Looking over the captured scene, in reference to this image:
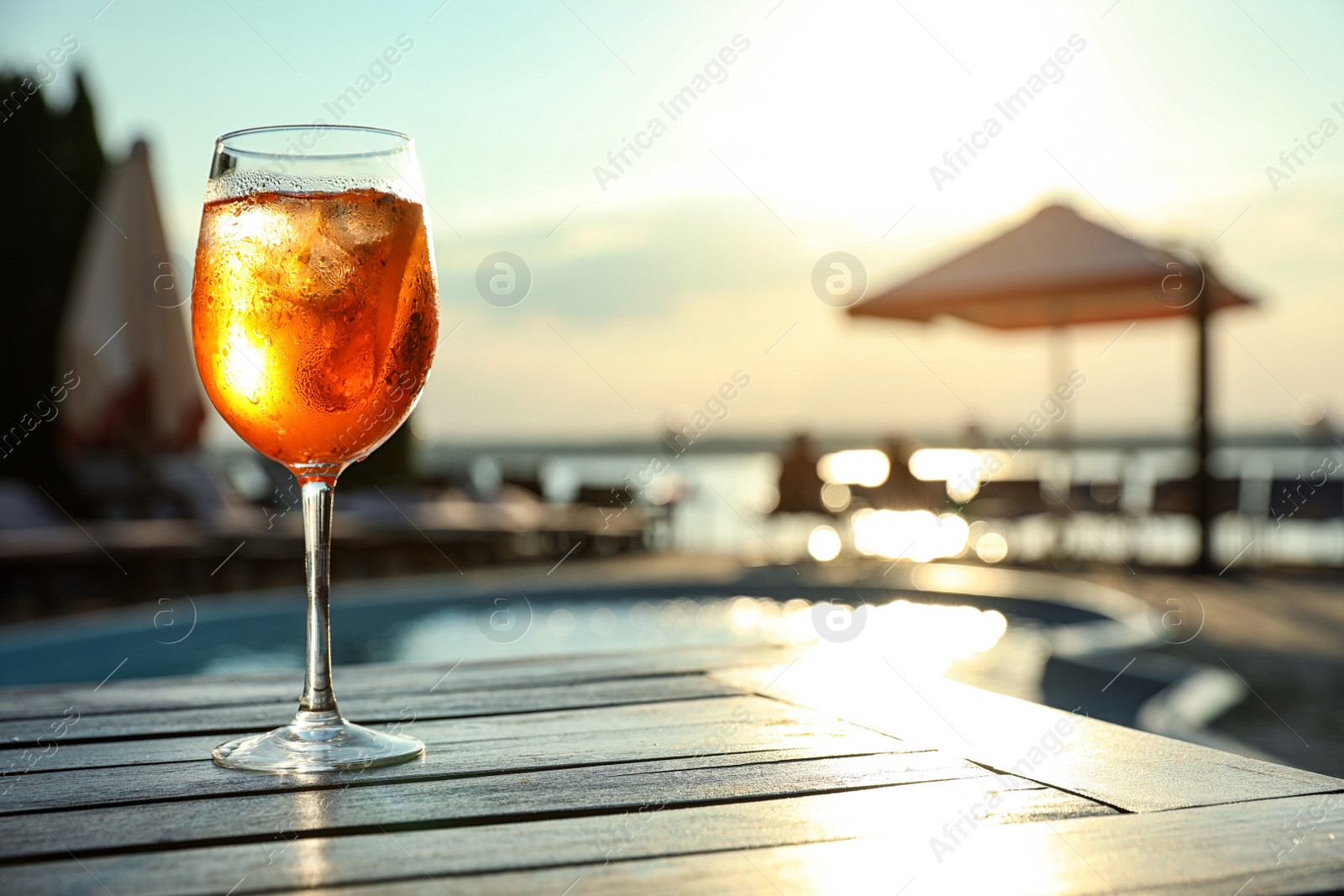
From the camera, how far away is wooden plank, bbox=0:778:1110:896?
63 centimetres

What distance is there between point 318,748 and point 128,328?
10148mm

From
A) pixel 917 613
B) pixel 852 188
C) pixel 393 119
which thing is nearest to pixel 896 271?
pixel 917 613

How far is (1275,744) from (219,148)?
5035 millimetres

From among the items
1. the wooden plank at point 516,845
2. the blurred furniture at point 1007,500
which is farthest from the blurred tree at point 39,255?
the wooden plank at point 516,845

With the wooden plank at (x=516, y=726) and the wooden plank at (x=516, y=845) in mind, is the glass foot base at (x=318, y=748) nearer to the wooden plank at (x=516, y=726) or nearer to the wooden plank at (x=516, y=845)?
the wooden plank at (x=516, y=726)

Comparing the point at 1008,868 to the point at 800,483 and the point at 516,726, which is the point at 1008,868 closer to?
the point at 516,726

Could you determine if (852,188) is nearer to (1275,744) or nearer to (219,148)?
(1275,744)

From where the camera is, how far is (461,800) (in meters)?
0.81

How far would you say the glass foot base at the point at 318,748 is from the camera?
904mm
